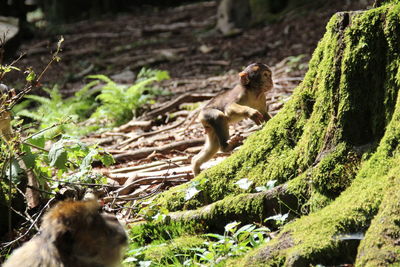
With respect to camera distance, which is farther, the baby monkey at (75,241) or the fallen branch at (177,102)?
the fallen branch at (177,102)

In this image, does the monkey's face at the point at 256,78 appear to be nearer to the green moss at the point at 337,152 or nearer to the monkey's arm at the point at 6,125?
the green moss at the point at 337,152

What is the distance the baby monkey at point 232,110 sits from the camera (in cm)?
741

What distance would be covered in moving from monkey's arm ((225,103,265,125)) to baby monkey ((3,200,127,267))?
11.2ft

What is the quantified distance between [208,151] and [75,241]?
3488 mm

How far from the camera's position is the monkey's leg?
23.8 ft

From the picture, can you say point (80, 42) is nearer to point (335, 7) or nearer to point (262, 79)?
point (335, 7)

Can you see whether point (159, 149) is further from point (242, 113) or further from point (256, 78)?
point (256, 78)

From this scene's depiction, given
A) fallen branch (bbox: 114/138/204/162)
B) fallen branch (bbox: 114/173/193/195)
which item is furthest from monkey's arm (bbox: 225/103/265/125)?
fallen branch (bbox: 114/138/204/162)

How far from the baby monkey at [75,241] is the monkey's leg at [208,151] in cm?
293

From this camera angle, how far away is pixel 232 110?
24.9 ft

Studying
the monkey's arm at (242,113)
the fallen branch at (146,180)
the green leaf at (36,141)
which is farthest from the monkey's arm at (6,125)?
the monkey's arm at (242,113)

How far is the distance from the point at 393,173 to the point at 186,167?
379cm

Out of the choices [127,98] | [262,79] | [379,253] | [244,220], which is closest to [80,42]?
[127,98]

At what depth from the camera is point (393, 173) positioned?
13.8 ft
